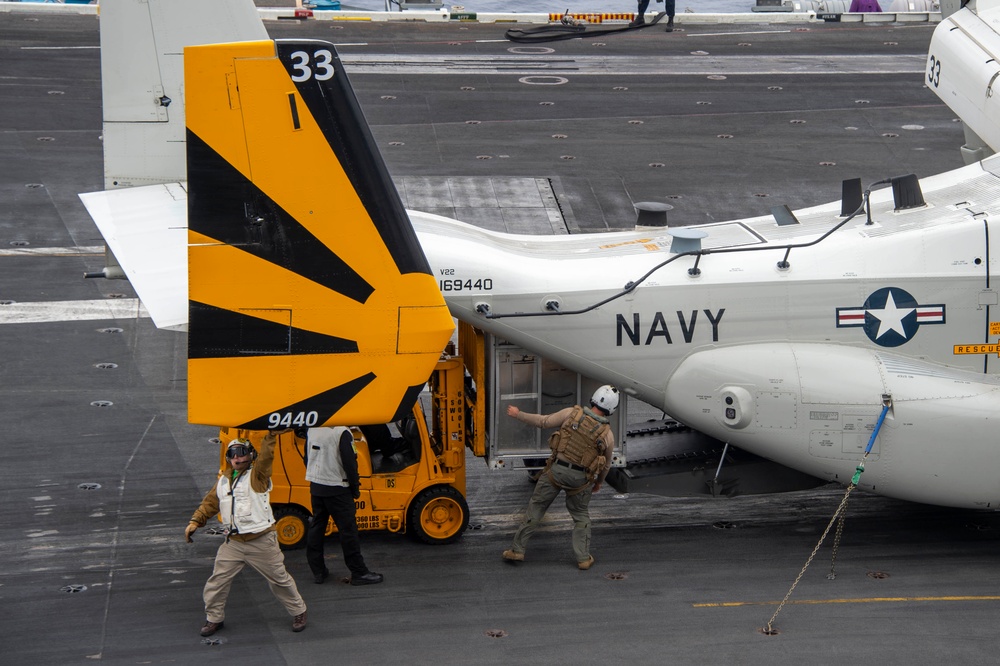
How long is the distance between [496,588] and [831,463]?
10.2 feet

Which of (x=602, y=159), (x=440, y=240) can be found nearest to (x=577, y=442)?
(x=440, y=240)

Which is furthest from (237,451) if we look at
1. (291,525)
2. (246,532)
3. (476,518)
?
(476,518)

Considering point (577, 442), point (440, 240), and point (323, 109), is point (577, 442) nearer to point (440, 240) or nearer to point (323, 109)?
point (440, 240)

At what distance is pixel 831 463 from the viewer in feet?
36.6

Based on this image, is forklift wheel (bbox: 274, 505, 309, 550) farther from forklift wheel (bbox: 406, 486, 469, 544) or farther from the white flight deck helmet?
the white flight deck helmet

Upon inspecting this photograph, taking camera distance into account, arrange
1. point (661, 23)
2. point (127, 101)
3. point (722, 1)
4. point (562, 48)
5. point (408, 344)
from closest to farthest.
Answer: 1. point (408, 344)
2. point (127, 101)
3. point (562, 48)
4. point (661, 23)
5. point (722, 1)

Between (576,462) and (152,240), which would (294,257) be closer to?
(152,240)

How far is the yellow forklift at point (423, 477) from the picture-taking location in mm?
11156

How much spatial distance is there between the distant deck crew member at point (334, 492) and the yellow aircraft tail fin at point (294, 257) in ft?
2.46

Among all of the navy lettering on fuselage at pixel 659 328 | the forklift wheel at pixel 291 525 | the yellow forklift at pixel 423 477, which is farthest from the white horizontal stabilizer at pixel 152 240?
the navy lettering on fuselage at pixel 659 328

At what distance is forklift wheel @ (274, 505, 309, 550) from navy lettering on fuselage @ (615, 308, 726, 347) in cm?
315

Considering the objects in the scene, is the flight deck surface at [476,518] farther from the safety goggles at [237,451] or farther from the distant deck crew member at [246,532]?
the safety goggles at [237,451]

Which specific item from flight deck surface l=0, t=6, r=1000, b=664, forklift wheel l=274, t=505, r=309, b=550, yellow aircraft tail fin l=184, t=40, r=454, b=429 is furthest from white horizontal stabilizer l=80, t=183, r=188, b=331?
flight deck surface l=0, t=6, r=1000, b=664

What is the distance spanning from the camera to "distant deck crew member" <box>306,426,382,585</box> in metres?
10.4
